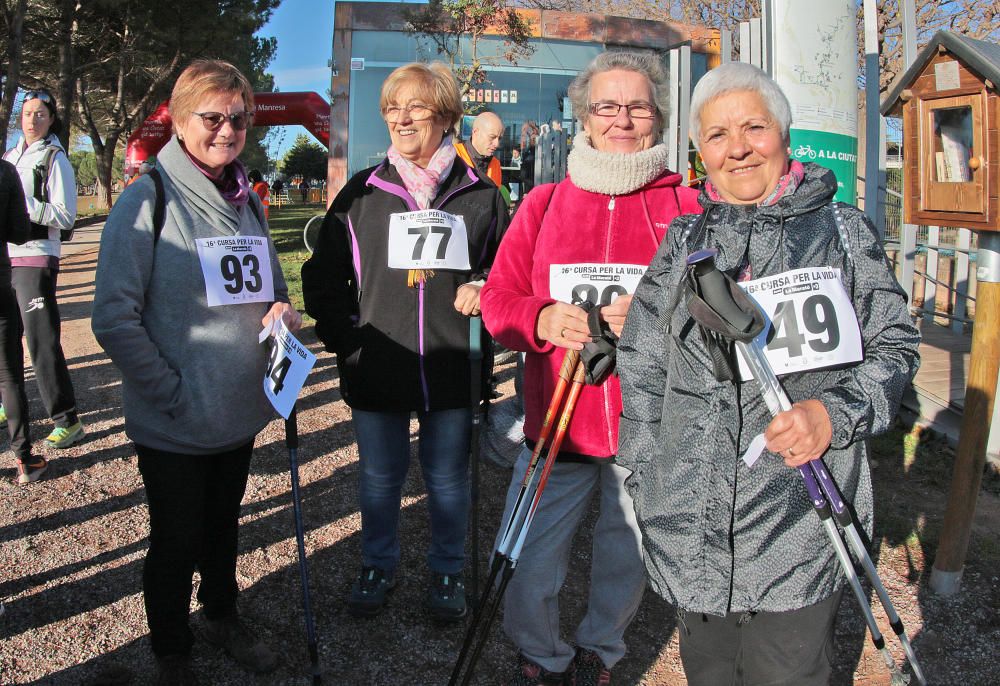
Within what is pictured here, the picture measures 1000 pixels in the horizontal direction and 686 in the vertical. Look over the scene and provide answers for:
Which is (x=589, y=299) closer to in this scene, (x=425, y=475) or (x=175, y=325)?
(x=425, y=475)

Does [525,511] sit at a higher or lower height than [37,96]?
lower

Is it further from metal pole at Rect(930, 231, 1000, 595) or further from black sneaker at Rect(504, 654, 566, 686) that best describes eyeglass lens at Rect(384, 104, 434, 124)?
metal pole at Rect(930, 231, 1000, 595)

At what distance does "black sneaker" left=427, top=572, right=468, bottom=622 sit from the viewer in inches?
130

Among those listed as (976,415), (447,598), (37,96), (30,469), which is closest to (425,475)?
(447,598)

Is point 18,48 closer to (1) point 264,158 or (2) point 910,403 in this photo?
(2) point 910,403

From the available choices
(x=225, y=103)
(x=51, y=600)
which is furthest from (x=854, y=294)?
(x=51, y=600)

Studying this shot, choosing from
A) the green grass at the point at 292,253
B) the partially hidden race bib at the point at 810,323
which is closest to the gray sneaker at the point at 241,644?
the partially hidden race bib at the point at 810,323

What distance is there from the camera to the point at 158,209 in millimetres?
2531

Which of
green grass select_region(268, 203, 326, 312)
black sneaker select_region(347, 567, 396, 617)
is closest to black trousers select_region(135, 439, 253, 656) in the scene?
black sneaker select_region(347, 567, 396, 617)

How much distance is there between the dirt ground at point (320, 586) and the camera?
10.0ft

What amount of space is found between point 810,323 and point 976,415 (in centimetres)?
207

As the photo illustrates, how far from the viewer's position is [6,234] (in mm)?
4070

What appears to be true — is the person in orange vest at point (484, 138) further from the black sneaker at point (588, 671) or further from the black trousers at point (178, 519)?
the black sneaker at point (588, 671)

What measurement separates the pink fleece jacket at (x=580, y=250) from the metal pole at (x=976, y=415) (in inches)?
66.3
